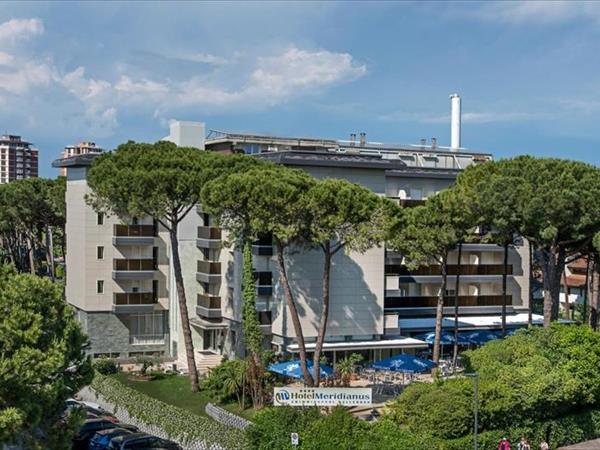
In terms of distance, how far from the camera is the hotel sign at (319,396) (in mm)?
29242

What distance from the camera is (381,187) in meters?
46.6

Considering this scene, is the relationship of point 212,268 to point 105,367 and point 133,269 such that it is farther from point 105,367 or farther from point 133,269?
point 105,367

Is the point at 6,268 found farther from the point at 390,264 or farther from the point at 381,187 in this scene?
the point at 390,264

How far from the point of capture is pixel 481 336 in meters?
50.3

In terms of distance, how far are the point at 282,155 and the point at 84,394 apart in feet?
58.8

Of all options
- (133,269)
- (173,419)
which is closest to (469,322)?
(133,269)

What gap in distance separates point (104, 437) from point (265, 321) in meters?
14.6

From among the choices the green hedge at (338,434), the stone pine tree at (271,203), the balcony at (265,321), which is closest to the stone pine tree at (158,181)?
the stone pine tree at (271,203)

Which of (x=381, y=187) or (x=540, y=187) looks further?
(x=381, y=187)

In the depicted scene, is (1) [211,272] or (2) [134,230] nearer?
(1) [211,272]

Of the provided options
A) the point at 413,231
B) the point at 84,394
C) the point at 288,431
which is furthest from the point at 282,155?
the point at 288,431

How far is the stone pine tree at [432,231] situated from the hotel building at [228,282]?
174 cm

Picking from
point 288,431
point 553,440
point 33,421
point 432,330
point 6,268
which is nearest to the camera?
point 33,421

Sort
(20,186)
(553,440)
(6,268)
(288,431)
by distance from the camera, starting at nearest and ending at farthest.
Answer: (6,268)
(288,431)
(553,440)
(20,186)
